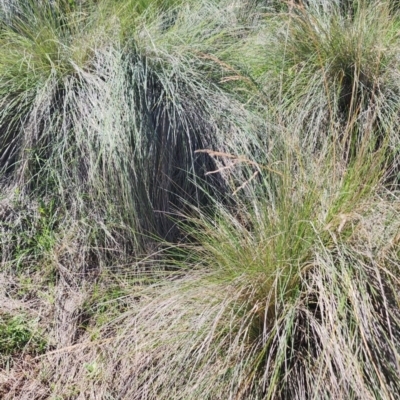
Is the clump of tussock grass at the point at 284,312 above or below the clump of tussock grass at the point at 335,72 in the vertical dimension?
below

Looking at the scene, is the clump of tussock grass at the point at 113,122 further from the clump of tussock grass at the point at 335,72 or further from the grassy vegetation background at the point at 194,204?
the clump of tussock grass at the point at 335,72

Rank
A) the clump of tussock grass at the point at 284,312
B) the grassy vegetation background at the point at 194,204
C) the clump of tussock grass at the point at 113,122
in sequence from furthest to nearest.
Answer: the clump of tussock grass at the point at 113,122, the grassy vegetation background at the point at 194,204, the clump of tussock grass at the point at 284,312

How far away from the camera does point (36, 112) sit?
122 inches

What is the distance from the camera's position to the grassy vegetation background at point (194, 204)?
2293 millimetres

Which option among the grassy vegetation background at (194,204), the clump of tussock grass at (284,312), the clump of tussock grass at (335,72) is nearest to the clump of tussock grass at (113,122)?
the grassy vegetation background at (194,204)

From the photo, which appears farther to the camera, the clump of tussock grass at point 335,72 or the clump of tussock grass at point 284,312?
the clump of tussock grass at point 335,72

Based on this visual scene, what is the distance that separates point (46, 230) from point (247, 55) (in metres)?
1.59

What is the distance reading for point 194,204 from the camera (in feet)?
10.3

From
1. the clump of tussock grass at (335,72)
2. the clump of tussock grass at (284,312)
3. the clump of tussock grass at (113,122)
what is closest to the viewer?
the clump of tussock grass at (284,312)

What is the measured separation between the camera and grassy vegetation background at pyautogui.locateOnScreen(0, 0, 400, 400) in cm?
229

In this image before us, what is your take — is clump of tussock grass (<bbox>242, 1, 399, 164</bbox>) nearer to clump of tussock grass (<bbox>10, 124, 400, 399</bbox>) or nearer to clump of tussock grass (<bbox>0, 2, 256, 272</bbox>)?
clump of tussock grass (<bbox>0, 2, 256, 272</bbox>)

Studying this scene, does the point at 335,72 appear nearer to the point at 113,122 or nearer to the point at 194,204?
the point at 194,204

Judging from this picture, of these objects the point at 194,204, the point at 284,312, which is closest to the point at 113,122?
the point at 194,204

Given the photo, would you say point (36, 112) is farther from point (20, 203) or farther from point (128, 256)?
point (128, 256)
